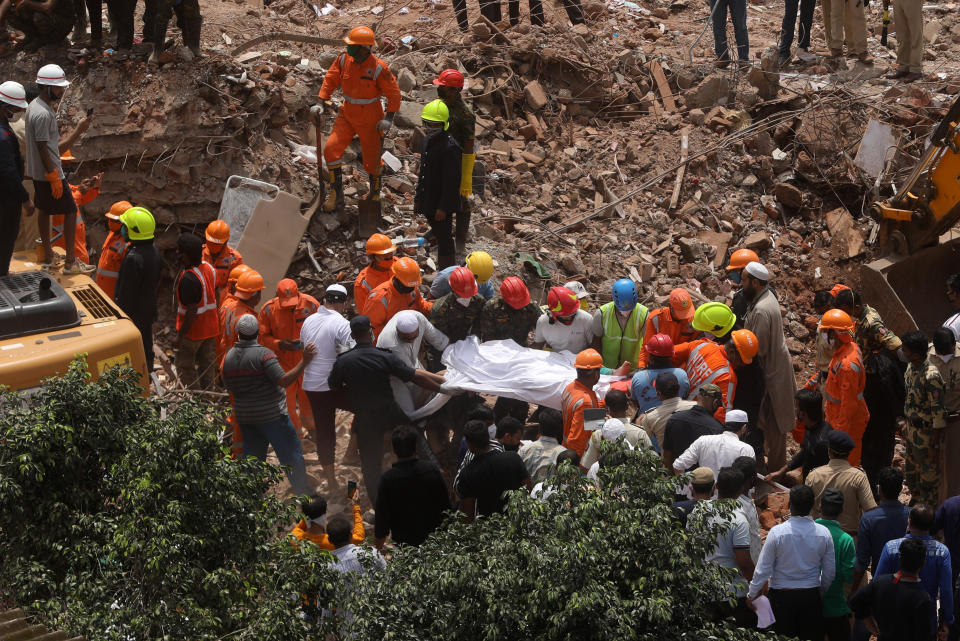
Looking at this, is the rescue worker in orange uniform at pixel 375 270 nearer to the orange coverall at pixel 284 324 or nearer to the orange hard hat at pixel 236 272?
the orange coverall at pixel 284 324

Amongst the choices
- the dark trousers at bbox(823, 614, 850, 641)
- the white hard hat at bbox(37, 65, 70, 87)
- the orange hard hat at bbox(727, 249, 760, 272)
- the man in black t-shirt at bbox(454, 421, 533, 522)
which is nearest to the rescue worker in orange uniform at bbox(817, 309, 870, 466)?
the orange hard hat at bbox(727, 249, 760, 272)

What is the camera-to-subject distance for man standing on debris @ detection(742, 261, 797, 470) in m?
7.99

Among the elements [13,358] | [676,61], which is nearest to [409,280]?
[13,358]

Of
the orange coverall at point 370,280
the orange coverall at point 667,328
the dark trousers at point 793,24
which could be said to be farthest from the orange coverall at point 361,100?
the dark trousers at point 793,24

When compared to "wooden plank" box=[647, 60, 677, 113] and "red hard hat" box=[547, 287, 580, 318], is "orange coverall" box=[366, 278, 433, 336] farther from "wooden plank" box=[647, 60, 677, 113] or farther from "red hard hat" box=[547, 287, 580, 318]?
"wooden plank" box=[647, 60, 677, 113]

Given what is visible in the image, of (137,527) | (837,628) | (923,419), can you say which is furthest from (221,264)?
(923,419)

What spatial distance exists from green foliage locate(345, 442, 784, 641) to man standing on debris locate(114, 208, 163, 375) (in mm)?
4470

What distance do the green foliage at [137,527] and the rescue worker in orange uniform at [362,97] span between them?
5376 mm

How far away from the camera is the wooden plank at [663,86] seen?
43.0 feet

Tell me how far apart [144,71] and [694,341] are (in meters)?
6.34

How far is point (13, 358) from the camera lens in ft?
20.1

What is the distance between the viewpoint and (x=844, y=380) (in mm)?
7508

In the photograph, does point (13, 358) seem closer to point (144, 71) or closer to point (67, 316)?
point (67, 316)

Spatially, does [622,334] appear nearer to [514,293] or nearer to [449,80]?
[514,293]
